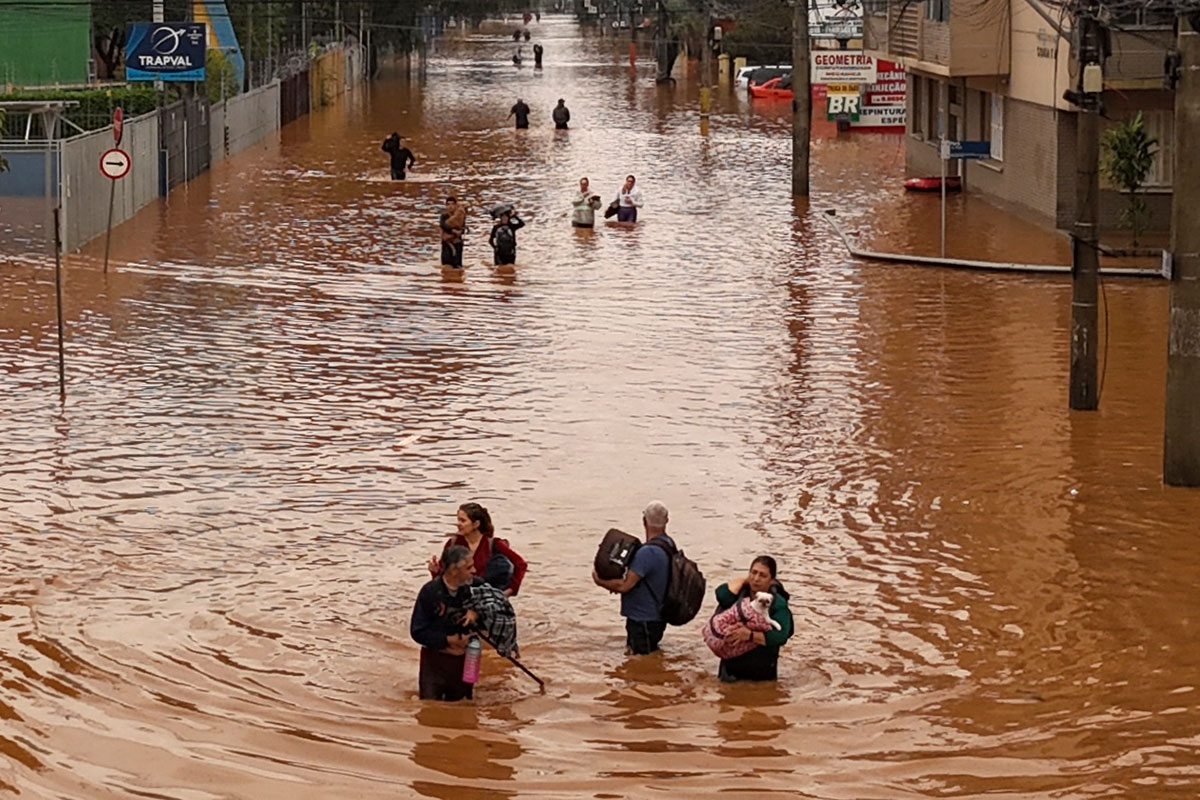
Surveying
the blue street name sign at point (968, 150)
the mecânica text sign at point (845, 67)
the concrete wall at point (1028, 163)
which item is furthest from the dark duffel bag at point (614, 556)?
the mecânica text sign at point (845, 67)

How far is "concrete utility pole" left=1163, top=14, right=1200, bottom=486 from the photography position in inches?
689

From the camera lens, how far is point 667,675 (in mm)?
12805

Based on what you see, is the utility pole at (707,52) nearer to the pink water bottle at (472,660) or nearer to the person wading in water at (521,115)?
the person wading in water at (521,115)

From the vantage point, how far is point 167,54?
1881 inches

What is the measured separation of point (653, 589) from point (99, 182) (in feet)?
84.9

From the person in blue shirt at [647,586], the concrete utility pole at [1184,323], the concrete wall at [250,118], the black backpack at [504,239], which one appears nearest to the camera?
the person in blue shirt at [647,586]

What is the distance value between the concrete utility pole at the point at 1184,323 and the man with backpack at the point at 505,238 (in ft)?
53.9

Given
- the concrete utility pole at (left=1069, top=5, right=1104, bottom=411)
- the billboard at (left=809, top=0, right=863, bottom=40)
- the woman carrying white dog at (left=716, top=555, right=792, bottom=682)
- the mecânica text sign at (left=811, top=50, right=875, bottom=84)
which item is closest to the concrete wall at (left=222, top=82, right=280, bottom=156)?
the mecânica text sign at (left=811, top=50, right=875, bottom=84)

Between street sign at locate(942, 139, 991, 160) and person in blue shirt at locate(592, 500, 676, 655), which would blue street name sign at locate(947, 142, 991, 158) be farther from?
person in blue shirt at locate(592, 500, 676, 655)

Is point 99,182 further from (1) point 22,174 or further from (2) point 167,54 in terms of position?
(2) point 167,54

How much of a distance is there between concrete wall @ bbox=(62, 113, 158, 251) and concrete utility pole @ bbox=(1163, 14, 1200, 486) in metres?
20.2

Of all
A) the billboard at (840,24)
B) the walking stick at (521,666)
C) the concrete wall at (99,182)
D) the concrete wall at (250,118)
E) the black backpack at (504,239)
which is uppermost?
the billboard at (840,24)

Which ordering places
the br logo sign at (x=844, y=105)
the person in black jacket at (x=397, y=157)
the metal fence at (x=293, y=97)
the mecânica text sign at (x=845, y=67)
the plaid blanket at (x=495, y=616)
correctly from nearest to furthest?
the plaid blanket at (x=495, y=616)
the person in black jacket at (x=397, y=157)
the mecânica text sign at (x=845, y=67)
the br logo sign at (x=844, y=105)
the metal fence at (x=293, y=97)

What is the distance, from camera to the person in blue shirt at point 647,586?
12992mm
